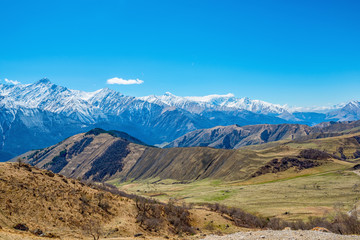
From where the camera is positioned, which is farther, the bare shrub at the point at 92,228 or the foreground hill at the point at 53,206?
the bare shrub at the point at 92,228

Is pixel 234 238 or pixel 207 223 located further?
pixel 207 223

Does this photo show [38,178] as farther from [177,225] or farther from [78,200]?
[177,225]

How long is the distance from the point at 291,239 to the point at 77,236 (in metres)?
33.6

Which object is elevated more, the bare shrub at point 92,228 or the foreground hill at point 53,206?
the foreground hill at point 53,206

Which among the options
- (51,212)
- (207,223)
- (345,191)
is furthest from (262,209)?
(51,212)

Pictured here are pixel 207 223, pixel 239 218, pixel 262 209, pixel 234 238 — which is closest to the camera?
pixel 234 238

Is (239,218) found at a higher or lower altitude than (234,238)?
lower

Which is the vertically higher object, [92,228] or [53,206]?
[53,206]

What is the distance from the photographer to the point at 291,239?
125 feet

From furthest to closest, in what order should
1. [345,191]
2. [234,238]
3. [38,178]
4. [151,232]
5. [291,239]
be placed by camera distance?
[345,191] → [38,178] → [151,232] → [234,238] → [291,239]

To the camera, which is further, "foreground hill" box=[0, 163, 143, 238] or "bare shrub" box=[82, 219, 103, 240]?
"bare shrub" box=[82, 219, 103, 240]

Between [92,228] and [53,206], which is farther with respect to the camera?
[53,206]

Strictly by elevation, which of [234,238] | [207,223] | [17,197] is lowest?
[207,223]

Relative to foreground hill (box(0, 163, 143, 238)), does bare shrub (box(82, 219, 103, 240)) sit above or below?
below
